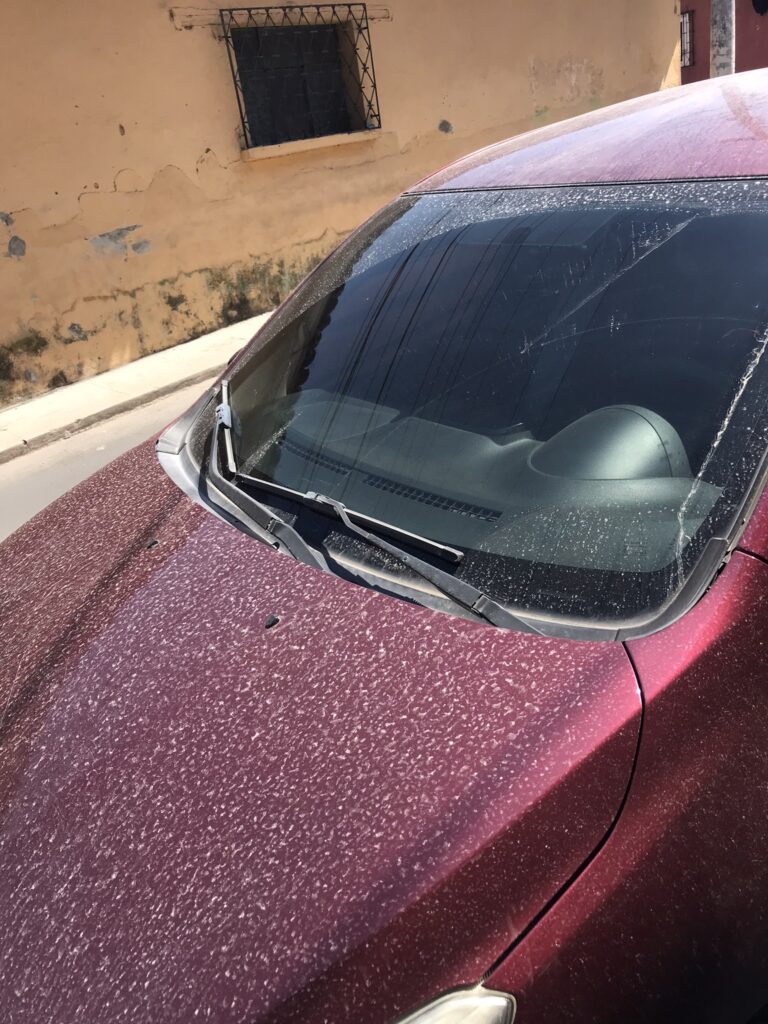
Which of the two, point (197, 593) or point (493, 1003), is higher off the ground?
point (197, 593)

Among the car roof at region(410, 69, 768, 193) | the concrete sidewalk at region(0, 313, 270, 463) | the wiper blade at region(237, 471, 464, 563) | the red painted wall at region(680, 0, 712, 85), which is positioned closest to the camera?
the wiper blade at region(237, 471, 464, 563)

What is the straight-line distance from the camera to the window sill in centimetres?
780

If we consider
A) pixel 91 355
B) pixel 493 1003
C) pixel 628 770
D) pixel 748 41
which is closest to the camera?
pixel 493 1003

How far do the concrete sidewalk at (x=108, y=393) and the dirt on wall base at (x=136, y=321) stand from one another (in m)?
0.11

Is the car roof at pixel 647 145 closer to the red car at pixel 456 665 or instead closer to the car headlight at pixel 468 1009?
the red car at pixel 456 665

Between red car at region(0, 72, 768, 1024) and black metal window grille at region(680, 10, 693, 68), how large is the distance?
53.3 feet

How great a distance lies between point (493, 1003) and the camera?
105 cm

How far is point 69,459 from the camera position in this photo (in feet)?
18.5

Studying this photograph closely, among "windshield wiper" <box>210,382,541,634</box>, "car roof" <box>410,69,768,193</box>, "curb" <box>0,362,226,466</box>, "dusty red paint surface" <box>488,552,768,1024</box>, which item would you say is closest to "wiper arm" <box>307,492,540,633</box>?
"windshield wiper" <box>210,382,541,634</box>

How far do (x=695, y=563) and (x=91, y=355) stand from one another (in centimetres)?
665

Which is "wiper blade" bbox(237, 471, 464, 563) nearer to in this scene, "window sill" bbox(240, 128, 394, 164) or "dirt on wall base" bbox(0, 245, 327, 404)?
"dirt on wall base" bbox(0, 245, 327, 404)

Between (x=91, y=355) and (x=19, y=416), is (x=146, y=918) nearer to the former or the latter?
(x=19, y=416)

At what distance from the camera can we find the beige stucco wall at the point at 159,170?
6516 mm

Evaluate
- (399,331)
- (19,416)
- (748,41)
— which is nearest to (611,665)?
(399,331)
